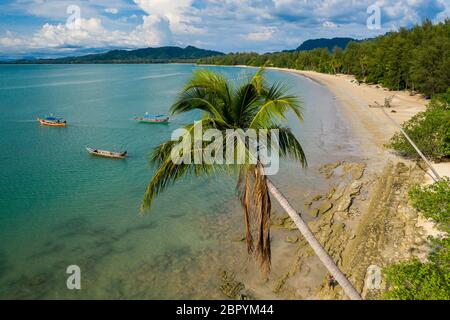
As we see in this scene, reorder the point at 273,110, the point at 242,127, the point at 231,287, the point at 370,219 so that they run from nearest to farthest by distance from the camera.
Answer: the point at 273,110 → the point at 242,127 → the point at 231,287 → the point at 370,219

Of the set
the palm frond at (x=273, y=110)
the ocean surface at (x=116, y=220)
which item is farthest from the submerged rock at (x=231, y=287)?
the palm frond at (x=273, y=110)

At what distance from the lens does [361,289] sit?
11891mm

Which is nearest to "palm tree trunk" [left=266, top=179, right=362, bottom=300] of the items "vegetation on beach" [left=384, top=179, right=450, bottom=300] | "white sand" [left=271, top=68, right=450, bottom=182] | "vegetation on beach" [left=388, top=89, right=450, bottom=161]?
"vegetation on beach" [left=384, top=179, right=450, bottom=300]

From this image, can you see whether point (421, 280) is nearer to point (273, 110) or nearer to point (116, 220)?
point (273, 110)

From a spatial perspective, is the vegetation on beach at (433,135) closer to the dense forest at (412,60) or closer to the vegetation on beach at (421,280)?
the dense forest at (412,60)

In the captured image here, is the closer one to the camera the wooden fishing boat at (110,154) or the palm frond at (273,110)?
the palm frond at (273,110)

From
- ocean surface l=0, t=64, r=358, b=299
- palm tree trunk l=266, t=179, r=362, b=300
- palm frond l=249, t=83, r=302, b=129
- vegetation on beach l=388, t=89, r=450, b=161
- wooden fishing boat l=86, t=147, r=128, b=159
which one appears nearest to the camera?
palm frond l=249, t=83, r=302, b=129

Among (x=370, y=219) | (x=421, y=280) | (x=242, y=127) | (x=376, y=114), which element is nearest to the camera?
(x=242, y=127)

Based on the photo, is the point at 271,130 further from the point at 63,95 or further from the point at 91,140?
the point at 63,95

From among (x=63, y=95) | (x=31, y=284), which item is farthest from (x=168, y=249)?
(x=63, y=95)

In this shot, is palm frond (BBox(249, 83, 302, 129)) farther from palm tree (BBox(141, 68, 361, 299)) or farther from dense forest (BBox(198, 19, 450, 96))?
dense forest (BBox(198, 19, 450, 96))

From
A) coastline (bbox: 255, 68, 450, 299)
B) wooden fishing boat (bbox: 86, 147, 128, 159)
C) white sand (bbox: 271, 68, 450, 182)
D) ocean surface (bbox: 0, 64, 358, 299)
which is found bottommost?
ocean surface (bbox: 0, 64, 358, 299)

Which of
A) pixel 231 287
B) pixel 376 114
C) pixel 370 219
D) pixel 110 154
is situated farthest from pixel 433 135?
pixel 110 154

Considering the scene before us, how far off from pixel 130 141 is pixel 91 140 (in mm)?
5269
